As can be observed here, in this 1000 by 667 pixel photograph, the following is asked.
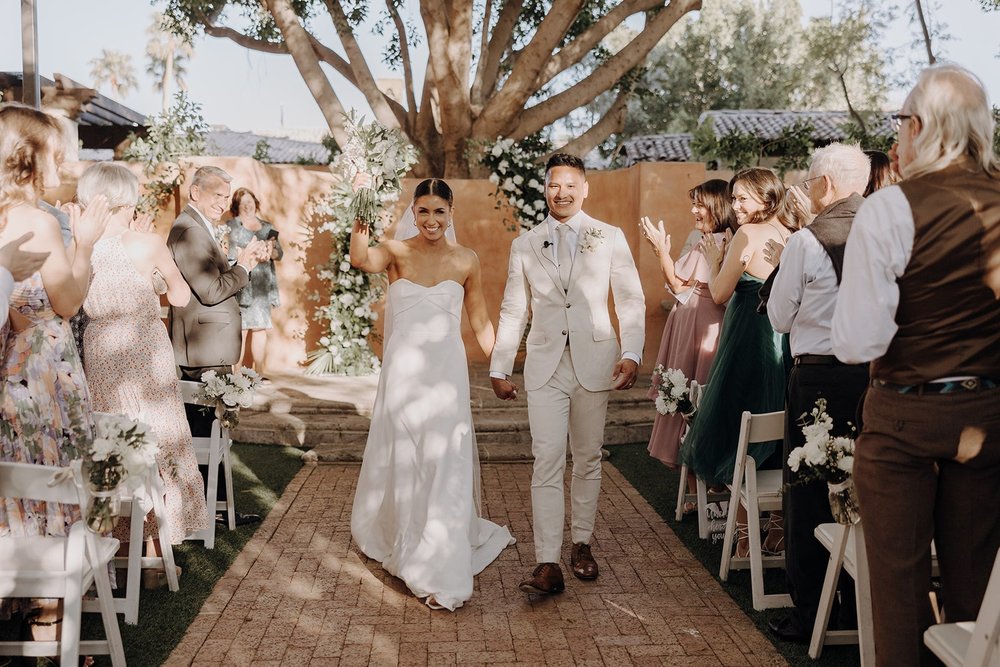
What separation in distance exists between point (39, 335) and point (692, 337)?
432 cm

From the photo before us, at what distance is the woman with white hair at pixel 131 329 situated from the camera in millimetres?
4703

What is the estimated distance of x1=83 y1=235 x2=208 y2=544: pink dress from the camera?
4.76 m

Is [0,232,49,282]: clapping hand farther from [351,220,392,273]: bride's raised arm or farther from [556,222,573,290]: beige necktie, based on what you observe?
[556,222,573,290]: beige necktie

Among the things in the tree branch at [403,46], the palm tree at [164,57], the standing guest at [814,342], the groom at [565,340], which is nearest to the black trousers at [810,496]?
the standing guest at [814,342]

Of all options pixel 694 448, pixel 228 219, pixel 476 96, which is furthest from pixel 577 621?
pixel 476 96

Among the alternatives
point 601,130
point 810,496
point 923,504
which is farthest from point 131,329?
point 601,130

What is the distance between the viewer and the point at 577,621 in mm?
4535

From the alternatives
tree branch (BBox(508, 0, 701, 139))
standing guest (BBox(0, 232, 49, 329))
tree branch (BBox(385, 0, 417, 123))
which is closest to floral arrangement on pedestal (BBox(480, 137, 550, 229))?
tree branch (BBox(508, 0, 701, 139))

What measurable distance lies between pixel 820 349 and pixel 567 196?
1.64m

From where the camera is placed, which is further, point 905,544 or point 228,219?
point 228,219

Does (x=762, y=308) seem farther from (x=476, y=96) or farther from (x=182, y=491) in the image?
(x=476, y=96)

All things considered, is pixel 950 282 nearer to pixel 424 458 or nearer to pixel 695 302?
pixel 424 458

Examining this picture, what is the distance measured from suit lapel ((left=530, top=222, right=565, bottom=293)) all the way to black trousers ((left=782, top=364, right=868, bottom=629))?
1.40 m

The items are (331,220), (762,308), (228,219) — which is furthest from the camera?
(331,220)
